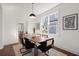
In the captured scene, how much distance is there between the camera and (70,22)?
2.19 metres

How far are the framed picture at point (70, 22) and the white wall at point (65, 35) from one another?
7cm

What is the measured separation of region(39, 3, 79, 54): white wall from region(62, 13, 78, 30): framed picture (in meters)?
0.07

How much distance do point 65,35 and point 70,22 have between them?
30 cm

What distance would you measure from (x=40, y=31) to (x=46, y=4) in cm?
59

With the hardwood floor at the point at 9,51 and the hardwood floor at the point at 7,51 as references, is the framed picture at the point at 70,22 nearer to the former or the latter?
the hardwood floor at the point at 9,51

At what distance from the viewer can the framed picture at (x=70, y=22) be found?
213 centimetres

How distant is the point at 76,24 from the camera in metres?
2.12

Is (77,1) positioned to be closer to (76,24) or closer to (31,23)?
(76,24)

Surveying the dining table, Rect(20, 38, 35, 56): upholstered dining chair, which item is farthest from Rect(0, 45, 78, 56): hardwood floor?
the dining table

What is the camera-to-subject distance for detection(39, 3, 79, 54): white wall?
82.7 inches

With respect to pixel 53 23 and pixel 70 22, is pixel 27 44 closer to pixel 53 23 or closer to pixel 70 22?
pixel 53 23

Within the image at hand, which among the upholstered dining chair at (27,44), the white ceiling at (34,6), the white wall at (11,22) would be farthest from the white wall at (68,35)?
the white wall at (11,22)

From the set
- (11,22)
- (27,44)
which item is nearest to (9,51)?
(27,44)

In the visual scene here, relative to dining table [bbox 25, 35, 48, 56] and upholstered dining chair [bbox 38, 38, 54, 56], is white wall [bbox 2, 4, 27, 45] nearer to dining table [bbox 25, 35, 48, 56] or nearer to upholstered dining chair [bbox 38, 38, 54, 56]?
dining table [bbox 25, 35, 48, 56]
